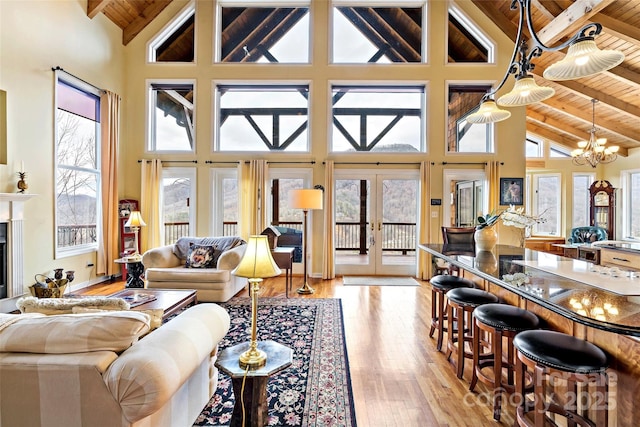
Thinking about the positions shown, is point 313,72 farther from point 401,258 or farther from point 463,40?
point 401,258

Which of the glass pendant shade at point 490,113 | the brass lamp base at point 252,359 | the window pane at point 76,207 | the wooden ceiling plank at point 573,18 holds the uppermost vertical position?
the wooden ceiling plank at point 573,18

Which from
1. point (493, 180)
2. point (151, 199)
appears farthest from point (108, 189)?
point (493, 180)

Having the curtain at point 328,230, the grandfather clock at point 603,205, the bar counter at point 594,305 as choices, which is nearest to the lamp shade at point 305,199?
→ the curtain at point 328,230

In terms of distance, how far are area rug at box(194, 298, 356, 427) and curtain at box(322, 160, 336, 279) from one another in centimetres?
158

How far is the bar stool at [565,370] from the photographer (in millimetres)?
1349

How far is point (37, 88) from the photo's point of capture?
156 inches

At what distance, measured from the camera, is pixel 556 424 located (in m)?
1.76

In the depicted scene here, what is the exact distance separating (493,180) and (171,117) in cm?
611

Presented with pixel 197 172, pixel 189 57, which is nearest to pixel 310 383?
pixel 197 172

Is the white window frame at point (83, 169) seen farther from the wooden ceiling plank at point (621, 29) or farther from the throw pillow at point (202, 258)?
the wooden ceiling plank at point (621, 29)

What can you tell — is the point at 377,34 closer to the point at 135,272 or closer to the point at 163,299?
the point at 163,299

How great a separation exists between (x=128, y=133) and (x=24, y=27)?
80.7 inches

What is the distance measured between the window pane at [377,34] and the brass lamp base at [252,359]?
17.9 ft

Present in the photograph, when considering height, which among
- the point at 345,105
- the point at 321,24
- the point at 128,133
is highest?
the point at 321,24
